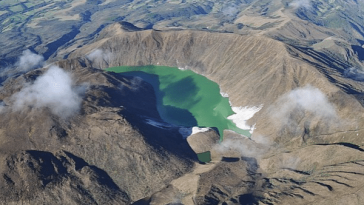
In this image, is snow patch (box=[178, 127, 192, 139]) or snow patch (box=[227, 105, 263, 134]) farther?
snow patch (box=[227, 105, 263, 134])

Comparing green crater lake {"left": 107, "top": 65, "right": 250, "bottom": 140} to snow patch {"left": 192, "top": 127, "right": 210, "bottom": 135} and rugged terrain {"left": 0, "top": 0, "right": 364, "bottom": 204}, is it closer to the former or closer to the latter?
snow patch {"left": 192, "top": 127, "right": 210, "bottom": 135}

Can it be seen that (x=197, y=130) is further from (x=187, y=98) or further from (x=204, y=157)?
(x=187, y=98)

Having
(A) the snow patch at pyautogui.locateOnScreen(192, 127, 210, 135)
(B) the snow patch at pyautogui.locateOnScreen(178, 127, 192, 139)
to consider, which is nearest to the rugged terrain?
(B) the snow patch at pyautogui.locateOnScreen(178, 127, 192, 139)

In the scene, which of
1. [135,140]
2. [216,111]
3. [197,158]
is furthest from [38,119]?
[216,111]

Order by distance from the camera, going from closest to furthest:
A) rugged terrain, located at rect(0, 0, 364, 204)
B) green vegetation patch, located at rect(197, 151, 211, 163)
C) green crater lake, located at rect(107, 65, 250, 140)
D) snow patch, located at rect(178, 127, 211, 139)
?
rugged terrain, located at rect(0, 0, 364, 204) < green vegetation patch, located at rect(197, 151, 211, 163) < snow patch, located at rect(178, 127, 211, 139) < green crater lake, located at rect(107, 65, 250, 140)

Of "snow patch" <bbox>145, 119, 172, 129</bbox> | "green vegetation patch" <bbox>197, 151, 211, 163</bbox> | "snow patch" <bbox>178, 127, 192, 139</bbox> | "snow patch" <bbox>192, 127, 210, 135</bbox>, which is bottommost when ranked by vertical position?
"green vegetation patch" <bbox>197, 151, 211, 163</bbox>

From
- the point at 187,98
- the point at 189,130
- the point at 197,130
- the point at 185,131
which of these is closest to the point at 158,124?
the point at 185,131
